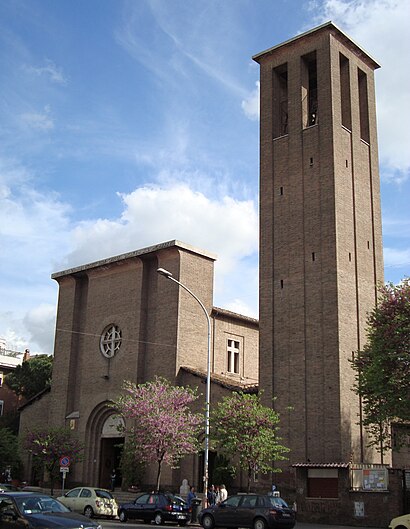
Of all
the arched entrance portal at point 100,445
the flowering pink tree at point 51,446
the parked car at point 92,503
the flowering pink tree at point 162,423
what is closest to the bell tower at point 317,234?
the flowering pink tree at point 162,423

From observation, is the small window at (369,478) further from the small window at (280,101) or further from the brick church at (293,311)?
the small window at (280,101)

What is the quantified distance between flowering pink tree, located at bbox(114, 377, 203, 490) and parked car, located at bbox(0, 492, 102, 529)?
16.7m

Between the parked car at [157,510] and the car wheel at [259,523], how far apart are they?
516cm

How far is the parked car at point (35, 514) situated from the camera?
49.3 feet

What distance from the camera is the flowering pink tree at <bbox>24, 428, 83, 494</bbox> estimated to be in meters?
40.8

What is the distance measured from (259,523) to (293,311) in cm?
1418

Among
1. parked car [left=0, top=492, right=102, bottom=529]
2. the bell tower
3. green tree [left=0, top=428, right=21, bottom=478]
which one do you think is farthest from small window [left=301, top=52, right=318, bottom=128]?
green tree [left=0, top=428, right=21, bottom=478]

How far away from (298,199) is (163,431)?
14.1 meters

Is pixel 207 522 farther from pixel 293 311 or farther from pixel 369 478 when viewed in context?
pixel 293 311

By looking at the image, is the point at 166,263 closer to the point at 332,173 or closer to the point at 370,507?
the point at 332,173

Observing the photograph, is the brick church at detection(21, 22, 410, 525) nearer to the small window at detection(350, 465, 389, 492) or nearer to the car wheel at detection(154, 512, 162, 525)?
the small window at detection(350, 465, 389, 492)

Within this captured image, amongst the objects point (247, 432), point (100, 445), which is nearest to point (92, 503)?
point (247, 432)

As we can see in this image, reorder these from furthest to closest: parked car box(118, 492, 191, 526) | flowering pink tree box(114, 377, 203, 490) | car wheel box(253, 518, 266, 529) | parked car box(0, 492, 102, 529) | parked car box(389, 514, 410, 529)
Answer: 1. flowering pink tree box(114, 377, 203, 490)
2. parked car box(118, 492, 191, 526)
3. car wheel box(253, 518, 266, 529)
4. parked car box(389, 514, 410, 529)
5. parked car box(0, 492, 102, 529)

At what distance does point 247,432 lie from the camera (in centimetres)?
2850
